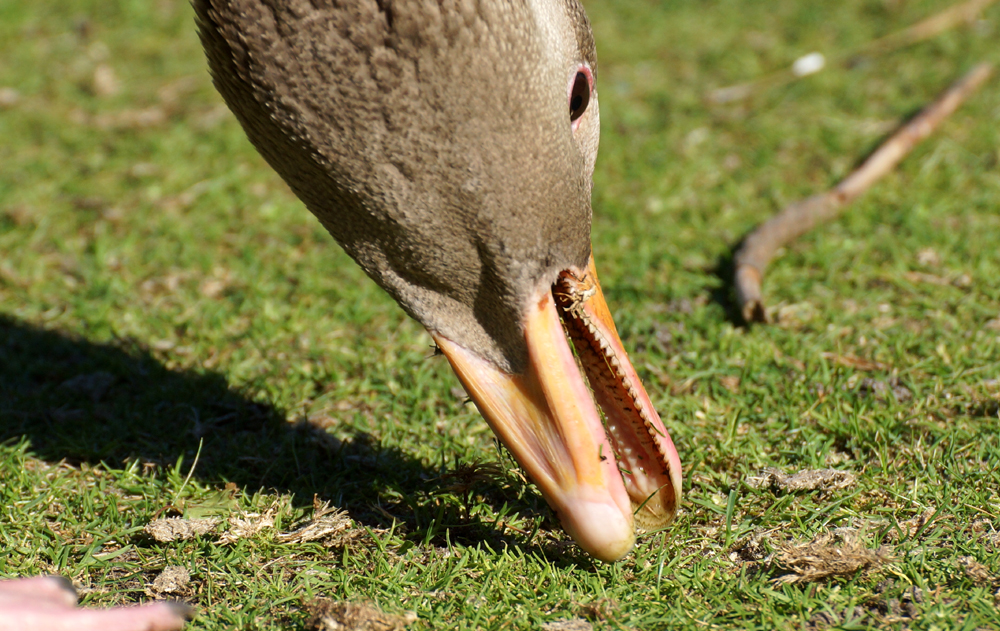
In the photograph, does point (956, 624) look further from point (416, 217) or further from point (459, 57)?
point (459, 57)

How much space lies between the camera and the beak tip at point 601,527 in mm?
2410

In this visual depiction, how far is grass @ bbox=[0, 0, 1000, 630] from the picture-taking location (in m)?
2.66

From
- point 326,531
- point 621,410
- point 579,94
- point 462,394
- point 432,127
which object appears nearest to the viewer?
point 432,127

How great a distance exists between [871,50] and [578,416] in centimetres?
587

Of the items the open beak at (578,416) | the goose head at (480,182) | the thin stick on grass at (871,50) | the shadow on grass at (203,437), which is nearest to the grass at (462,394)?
the shadow on grass at (203,437)

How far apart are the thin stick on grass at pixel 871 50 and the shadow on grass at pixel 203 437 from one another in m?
4.35

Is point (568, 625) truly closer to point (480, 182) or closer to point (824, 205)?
point (480, 182)

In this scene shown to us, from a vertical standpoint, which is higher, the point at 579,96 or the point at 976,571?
the point at 579,96

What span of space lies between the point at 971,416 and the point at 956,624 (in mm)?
1199

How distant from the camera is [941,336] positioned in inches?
151

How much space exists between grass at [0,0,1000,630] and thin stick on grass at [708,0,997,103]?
145 mm

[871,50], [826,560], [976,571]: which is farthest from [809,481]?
[871,50]

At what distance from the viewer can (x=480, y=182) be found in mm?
2266

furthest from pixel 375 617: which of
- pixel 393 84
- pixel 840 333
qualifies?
pixel 840 333
